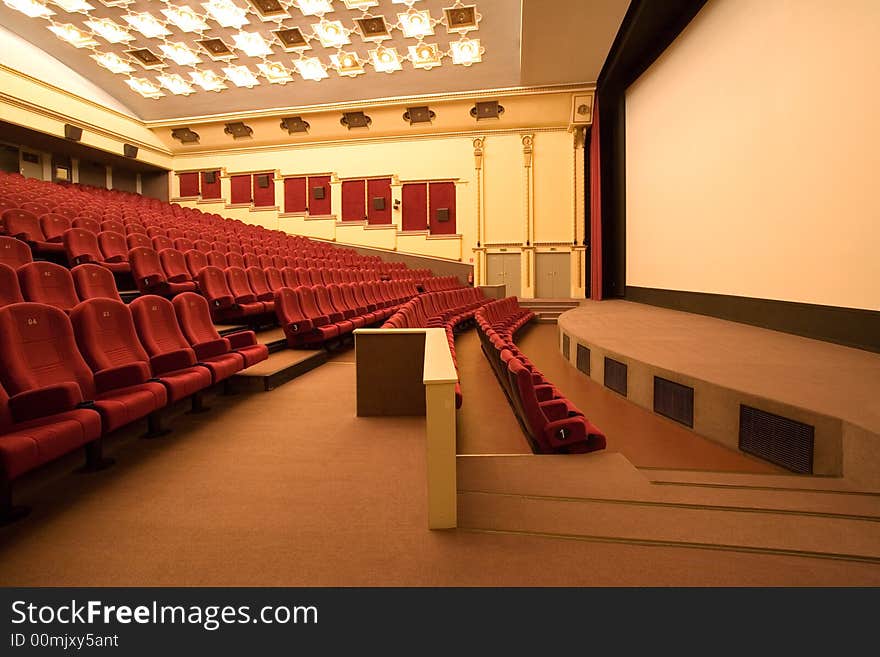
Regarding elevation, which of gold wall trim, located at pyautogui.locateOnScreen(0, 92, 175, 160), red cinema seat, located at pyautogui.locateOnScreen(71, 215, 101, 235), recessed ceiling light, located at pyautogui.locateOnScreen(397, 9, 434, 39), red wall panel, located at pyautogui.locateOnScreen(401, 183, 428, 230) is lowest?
red cinema seat, located at pyautogui.locateOnScreen(71, 215, 101, 235)

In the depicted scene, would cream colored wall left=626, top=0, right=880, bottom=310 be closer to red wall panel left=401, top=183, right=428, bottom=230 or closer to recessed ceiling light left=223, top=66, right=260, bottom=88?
red wall panel left=401, top=183, right=428, bottom=230

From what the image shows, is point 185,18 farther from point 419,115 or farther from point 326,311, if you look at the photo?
point 326,311

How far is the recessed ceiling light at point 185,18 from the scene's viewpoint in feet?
7.66

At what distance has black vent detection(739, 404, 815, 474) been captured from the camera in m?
0.59

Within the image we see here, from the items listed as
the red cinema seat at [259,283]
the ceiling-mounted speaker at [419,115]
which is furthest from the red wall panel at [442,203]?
the red cinema seat at [259,283]

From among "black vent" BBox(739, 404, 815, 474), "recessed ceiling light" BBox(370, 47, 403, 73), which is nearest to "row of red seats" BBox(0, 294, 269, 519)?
"black vent" BBox(739, 404, 815, 474)

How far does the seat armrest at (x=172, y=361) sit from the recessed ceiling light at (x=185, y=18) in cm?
248

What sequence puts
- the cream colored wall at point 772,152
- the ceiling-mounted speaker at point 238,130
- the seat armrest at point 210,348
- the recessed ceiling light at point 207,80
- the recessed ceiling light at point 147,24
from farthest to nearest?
1. the ceiling-mounted speaker at point 238,130
2. the recessed ceiling light at point 207,80
3. the recessed ceiling light at point 147,24
4. the cream colored wall at point 772,152
5. the seat armrest at point 210,348

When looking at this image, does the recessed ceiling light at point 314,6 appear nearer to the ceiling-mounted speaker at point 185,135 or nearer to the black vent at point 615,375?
the ceiling-mounted speaker at point 185,135

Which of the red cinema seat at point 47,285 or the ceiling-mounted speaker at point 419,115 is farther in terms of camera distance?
the ceiling-mounted speaker at point 419,115

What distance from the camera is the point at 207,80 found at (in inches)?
114

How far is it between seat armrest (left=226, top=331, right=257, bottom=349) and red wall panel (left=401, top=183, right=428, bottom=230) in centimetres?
234

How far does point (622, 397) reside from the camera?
0.95 metres
